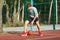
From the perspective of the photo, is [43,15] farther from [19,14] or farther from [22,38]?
[22,38]

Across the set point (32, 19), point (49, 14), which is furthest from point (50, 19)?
point (32, 19)

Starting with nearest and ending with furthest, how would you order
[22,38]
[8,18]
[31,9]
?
1. [22,38]
2. [31,9]
3. [8,18]

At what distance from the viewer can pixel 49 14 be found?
2002cm

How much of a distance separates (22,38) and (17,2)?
8510 millimetres

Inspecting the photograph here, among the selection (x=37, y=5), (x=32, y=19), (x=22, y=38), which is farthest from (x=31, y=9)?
(x=37, y=5)

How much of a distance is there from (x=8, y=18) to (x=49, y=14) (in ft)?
9.98

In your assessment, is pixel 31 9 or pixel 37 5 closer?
pixel 31 9

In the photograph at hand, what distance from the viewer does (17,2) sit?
2084cm

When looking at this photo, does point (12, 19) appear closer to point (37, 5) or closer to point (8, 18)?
point (8, 18)

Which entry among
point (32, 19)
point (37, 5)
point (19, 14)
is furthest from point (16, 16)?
point (32, 19)

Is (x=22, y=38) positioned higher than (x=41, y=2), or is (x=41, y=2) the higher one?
(x=41, y=2)

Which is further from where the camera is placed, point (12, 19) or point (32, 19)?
point (12, 19)

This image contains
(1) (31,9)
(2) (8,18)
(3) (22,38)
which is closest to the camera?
(3) (22,38)

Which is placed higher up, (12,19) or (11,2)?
(11,2)
